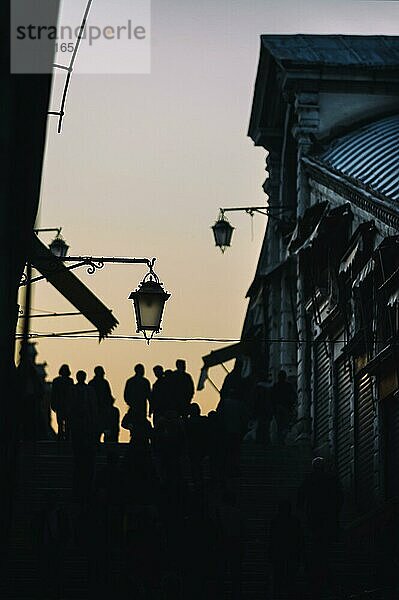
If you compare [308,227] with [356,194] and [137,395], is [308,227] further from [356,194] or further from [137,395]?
[137,395]

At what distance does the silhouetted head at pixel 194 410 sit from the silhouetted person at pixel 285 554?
188 inches

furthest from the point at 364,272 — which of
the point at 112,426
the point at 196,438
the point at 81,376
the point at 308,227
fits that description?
the point at 308,227

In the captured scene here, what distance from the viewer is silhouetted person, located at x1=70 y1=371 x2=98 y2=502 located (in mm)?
25109

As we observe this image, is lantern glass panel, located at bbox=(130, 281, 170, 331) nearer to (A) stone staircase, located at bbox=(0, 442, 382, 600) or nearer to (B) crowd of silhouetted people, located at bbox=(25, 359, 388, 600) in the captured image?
(B) crowd of silhouetted people, located at bbox=(25, 359, 388, 600)

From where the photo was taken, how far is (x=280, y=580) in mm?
21656

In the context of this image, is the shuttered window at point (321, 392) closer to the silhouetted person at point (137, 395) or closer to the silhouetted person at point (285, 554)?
the silhouetted person at point (137, 395)

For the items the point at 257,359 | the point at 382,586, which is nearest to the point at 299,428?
the point at 257,359

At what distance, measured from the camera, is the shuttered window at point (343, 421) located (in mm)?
33906

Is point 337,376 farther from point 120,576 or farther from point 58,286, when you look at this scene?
point 120,576

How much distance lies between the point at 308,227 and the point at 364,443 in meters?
5.71

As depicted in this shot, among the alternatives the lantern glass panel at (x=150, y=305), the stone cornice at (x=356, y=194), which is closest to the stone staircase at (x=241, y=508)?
the lantern glass panel at (x=150, y=305)

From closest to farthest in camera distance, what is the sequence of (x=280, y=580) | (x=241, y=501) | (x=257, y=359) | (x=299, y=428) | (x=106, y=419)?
(x=280, y=580)
(x=241, y=501)
(x=106, y=419)
(x=299, y=428)
(x=257, y=359)

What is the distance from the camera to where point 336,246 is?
34.7 meters

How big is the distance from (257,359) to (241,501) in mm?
17739
